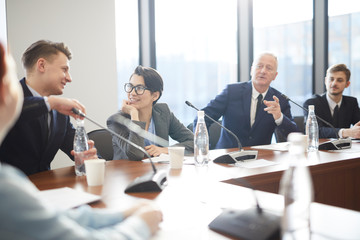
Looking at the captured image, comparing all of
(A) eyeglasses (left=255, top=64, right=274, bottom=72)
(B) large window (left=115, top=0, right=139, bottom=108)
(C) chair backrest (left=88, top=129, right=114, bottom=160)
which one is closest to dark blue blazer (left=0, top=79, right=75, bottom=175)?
(C) chair backrest (left=88, top=129, right=114, bottom=160)

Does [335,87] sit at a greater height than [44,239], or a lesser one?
greater

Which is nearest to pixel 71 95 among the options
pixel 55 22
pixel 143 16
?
pixel 55 22

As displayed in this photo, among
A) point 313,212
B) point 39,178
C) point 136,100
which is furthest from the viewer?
point 136,100

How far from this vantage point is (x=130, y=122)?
7.84 feet

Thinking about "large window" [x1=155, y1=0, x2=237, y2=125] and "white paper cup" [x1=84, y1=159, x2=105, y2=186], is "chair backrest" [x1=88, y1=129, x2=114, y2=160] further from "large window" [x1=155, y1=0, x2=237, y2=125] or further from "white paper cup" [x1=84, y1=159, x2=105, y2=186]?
"large window" [x1=155, y1=0, x2=237, y2=125]

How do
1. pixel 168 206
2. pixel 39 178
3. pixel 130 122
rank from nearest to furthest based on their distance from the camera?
pixel 168 206 < pixel 39 178 < pixel 130 122

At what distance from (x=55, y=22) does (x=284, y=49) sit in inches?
127

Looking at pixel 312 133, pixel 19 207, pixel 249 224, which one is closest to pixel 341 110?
pixel 312 133

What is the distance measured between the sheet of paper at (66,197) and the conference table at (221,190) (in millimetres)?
38

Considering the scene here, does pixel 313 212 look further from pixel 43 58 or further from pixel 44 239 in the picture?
pixel 43 58

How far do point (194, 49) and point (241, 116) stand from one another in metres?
1.84

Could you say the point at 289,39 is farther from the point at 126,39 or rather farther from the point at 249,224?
the point at 249,224

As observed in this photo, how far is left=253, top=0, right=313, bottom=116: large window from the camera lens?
490 centimetres

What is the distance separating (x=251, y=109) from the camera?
3.20 meters
